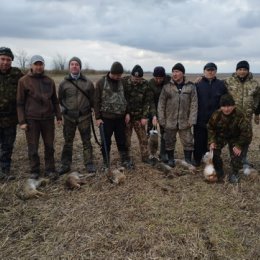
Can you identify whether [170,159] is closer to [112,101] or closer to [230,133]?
[230,133]

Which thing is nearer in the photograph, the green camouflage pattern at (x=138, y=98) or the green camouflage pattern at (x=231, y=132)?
the green camouflage pattern at (x=231, y=132)

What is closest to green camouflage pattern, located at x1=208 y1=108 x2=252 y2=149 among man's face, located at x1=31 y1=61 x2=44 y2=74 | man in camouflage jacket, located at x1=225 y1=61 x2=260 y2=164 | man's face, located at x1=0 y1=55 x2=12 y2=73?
man in camouflage jacket, located at x1=225 y1=61 x2=260 y2=164

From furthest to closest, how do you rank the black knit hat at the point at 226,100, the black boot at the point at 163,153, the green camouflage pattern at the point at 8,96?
the black boot at the point at 163,153 → the green camouflage pattern at the point at 8,96 → the black knit hat at the point at 226,100

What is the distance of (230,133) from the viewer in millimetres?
7441

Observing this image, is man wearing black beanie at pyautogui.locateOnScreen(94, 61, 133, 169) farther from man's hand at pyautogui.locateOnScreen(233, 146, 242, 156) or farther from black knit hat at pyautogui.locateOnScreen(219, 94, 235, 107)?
man's hand at pyautogui.locateOnScreen(233, 146, 242, 156)

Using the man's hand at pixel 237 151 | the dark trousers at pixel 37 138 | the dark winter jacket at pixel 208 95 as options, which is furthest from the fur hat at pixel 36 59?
the man's hand at pixel 237 151

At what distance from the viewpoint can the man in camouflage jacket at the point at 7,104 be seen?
7339mm

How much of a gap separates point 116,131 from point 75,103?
0.98m

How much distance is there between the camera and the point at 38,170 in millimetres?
7586

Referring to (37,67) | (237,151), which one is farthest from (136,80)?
(237,151)

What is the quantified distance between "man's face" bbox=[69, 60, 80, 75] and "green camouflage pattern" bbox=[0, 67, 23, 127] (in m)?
0.96

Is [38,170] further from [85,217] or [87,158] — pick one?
[85,217]

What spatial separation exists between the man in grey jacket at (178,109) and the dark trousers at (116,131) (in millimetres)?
772

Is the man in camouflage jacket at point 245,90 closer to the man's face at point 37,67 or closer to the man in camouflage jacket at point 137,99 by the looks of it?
the man in camouflage jacket at point 137,99
